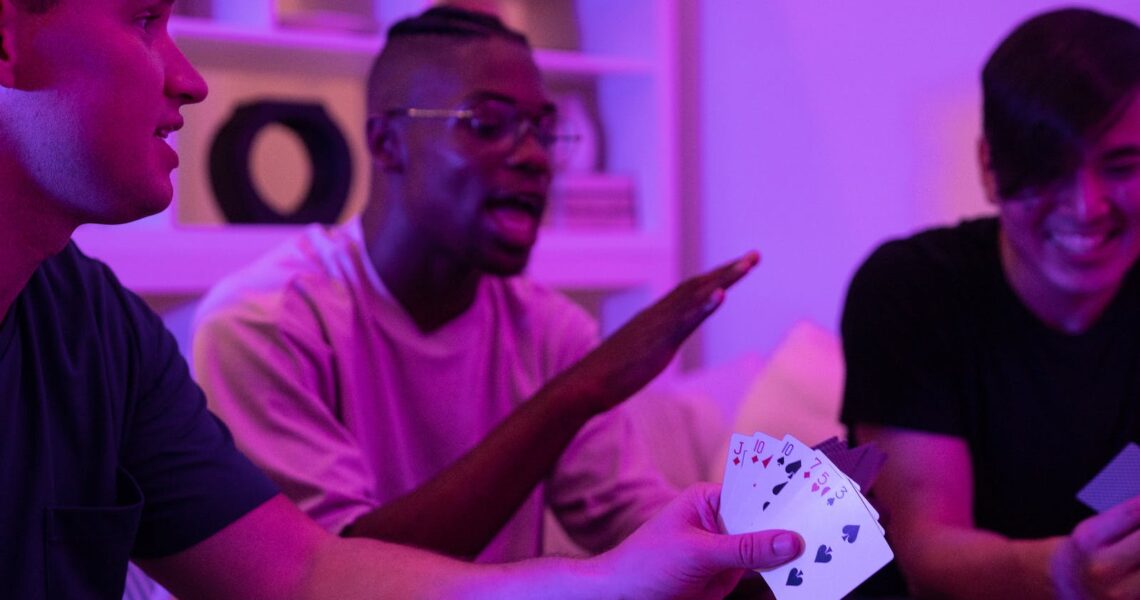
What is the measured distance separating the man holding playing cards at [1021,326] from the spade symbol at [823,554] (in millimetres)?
659

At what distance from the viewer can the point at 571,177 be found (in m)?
3.49

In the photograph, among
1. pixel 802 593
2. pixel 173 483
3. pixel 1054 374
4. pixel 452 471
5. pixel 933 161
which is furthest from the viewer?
pixel 933 161

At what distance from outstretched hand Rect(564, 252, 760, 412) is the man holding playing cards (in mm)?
323

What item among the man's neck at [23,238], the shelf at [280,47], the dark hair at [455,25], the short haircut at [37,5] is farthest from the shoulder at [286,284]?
the shelf at [280,47]

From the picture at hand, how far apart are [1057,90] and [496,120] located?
80 cm

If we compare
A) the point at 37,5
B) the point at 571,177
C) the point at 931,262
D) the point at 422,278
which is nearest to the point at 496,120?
the point at 422,278

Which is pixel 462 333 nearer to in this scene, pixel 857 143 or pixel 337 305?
pixel 337 305

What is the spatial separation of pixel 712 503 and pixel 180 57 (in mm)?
646

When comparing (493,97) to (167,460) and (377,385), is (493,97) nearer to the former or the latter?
(377,385)

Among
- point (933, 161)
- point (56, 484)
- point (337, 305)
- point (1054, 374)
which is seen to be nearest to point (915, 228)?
point (933, 161)

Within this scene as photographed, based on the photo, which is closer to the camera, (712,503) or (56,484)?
(712,503)

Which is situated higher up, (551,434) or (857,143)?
(857,143)

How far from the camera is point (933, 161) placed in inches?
110

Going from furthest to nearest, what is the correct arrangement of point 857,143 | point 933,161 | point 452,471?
point 857,143 < point 933,161 < point 452,471
